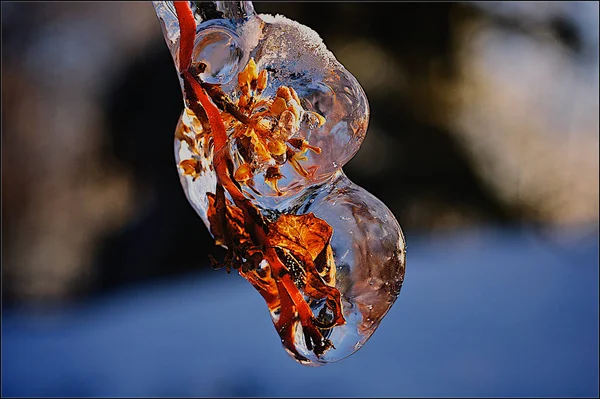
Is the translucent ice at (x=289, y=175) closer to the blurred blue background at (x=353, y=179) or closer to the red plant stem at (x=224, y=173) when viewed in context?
the red plant stem at (x=224, y=173)

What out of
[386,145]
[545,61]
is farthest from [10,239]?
[545,61]

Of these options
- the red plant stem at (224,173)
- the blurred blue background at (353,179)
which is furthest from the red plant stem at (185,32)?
the blurred blue background at (353,179)

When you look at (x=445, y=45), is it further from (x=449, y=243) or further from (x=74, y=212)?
(x=74, y=212)

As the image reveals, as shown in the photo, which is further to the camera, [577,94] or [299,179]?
[577,94]

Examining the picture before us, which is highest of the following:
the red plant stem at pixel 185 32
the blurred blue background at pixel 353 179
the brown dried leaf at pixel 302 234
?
the red plant stem at pixel 185 32

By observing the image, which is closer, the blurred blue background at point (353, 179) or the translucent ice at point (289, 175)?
the translucent ice at point (289, 175)

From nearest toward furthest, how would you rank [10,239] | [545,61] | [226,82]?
1. [226,82]
2. [10,239]
3. [545,61]

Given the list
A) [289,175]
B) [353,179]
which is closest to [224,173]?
[289,175]

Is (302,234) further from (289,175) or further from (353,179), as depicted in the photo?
(353,179)
